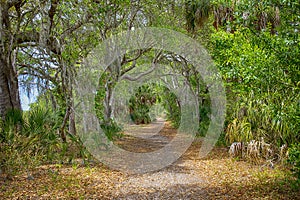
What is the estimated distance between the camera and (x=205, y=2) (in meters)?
9.25

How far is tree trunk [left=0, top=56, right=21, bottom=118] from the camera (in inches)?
275

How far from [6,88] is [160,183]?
174 inches

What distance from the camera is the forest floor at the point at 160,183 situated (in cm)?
463

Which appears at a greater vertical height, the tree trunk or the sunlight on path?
the tree trunk

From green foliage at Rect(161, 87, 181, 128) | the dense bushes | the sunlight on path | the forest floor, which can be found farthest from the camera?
green foliage at Rect(161, 87, 181, 128)

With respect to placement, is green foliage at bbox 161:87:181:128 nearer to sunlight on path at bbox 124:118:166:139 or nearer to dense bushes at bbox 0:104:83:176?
sunlight on path at bbox 124:118:166:139

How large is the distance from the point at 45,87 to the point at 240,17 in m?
9.26

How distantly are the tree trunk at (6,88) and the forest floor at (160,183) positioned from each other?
5.96 feet

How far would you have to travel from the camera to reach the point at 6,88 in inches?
281

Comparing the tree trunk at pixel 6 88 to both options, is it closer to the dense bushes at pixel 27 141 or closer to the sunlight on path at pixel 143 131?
the dense bushes at pixel 27 141

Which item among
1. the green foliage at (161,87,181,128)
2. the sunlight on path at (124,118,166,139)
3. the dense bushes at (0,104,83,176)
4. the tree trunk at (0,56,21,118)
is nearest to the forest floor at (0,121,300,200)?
the dense bushes at (0,104,83,176)

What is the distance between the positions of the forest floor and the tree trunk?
182 centimetres

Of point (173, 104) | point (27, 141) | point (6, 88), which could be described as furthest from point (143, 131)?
point (27, 141)

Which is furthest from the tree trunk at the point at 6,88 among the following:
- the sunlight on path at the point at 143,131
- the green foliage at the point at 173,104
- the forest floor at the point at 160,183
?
the green foliage at the point at 173,104
